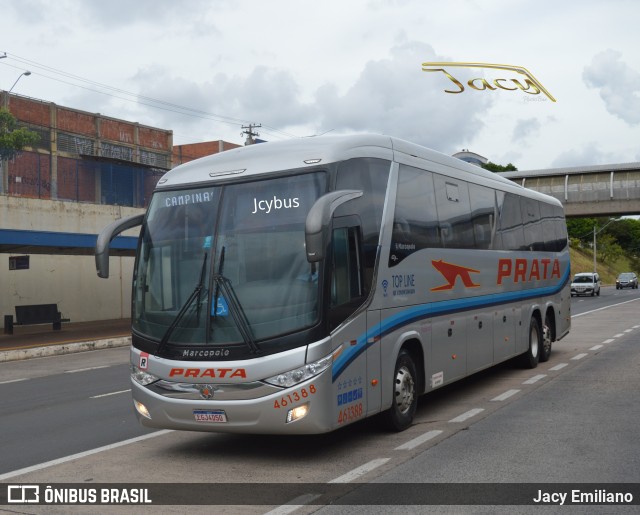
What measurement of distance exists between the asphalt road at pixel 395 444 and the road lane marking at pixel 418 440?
0.01 metres

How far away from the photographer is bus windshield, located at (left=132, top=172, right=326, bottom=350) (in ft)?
24.7

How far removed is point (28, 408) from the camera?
39.9 feet

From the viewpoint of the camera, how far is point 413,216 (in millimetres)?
9602

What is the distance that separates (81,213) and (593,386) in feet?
80.4

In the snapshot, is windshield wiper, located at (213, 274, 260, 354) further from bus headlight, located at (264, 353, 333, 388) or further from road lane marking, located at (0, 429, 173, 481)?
road lane marking, located at (0, 429, 173, 481)

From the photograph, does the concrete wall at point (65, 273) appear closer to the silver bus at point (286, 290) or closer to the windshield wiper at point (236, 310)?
the silver bus at point (286, 290)

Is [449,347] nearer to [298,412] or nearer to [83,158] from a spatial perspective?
[298,412]

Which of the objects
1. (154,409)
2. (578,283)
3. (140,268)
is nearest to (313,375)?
(154,409)

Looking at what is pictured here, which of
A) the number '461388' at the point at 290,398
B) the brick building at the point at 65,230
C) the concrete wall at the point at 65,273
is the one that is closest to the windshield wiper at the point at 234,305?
the number '461388' at the point at 290,398

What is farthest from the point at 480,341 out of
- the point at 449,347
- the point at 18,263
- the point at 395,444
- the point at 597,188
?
the point at 597,188

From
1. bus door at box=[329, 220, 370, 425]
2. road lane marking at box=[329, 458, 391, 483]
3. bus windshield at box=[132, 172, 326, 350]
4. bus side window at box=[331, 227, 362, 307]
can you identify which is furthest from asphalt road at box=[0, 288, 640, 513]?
bus side window at box=[331, 227, 362, 307]

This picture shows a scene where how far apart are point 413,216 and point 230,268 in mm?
2765

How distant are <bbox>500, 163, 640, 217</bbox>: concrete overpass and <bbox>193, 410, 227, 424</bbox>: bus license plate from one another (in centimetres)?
4698

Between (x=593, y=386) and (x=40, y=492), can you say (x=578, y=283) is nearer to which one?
(x=593, y=386)
